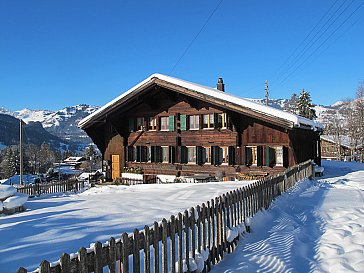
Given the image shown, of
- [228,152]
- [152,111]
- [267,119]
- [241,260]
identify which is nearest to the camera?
[241,260]

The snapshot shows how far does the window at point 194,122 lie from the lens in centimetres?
2284

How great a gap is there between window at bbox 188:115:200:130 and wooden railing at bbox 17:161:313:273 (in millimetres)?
13834

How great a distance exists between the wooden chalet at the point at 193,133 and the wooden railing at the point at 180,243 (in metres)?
10.7

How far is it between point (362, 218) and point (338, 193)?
4347 mm

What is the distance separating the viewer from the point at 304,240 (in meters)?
6.70

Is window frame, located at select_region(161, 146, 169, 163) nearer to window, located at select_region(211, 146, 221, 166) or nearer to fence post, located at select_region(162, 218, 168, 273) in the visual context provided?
window, located at select_region(211, 146, 221, 166)

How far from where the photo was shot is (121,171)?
2692 cm

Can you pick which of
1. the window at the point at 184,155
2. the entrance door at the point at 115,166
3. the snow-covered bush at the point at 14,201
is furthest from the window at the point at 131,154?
the snow-covered bush at the point at 14,201

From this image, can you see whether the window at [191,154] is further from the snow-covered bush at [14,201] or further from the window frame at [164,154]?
the snow-covered bush at [14,201]

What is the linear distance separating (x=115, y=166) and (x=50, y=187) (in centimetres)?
679

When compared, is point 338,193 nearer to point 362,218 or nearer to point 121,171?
point 362,218

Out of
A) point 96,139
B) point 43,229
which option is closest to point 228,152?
point 96,139

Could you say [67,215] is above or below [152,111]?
below

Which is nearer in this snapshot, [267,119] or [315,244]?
[315,244]
